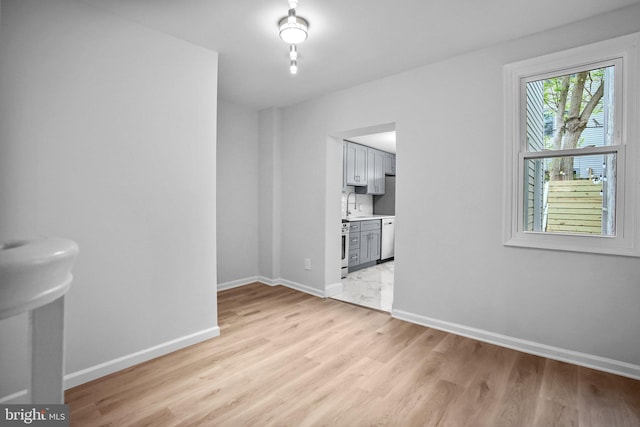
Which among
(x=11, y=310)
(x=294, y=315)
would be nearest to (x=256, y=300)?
(x=294, y=315)

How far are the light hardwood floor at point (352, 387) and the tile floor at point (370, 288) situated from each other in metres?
0.90

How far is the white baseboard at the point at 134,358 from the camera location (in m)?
2.08

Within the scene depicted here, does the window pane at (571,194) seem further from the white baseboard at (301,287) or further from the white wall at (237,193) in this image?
the white wall at (237,193)

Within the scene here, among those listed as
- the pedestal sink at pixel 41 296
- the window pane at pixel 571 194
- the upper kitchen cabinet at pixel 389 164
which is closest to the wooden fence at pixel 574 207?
the window pane at pixel 571 194

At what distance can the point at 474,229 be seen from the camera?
2.82 m

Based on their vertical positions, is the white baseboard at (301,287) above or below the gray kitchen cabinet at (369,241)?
below

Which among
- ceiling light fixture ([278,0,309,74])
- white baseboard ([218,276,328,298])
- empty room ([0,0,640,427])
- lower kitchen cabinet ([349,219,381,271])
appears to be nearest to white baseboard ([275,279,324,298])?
white baseboard ([218,276,328,298])

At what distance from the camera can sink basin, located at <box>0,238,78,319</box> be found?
18.0 inches

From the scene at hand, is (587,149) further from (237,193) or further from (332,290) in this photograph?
(237,193)

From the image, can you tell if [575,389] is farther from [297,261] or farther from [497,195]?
[297,261]

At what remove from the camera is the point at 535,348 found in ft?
8.29

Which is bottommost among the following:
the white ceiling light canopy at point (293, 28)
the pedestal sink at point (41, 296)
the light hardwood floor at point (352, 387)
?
the light hardwood floor at point (352, 387)

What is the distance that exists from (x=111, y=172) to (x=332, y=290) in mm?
2765

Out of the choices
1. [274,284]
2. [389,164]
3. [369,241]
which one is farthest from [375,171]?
[274,284]
